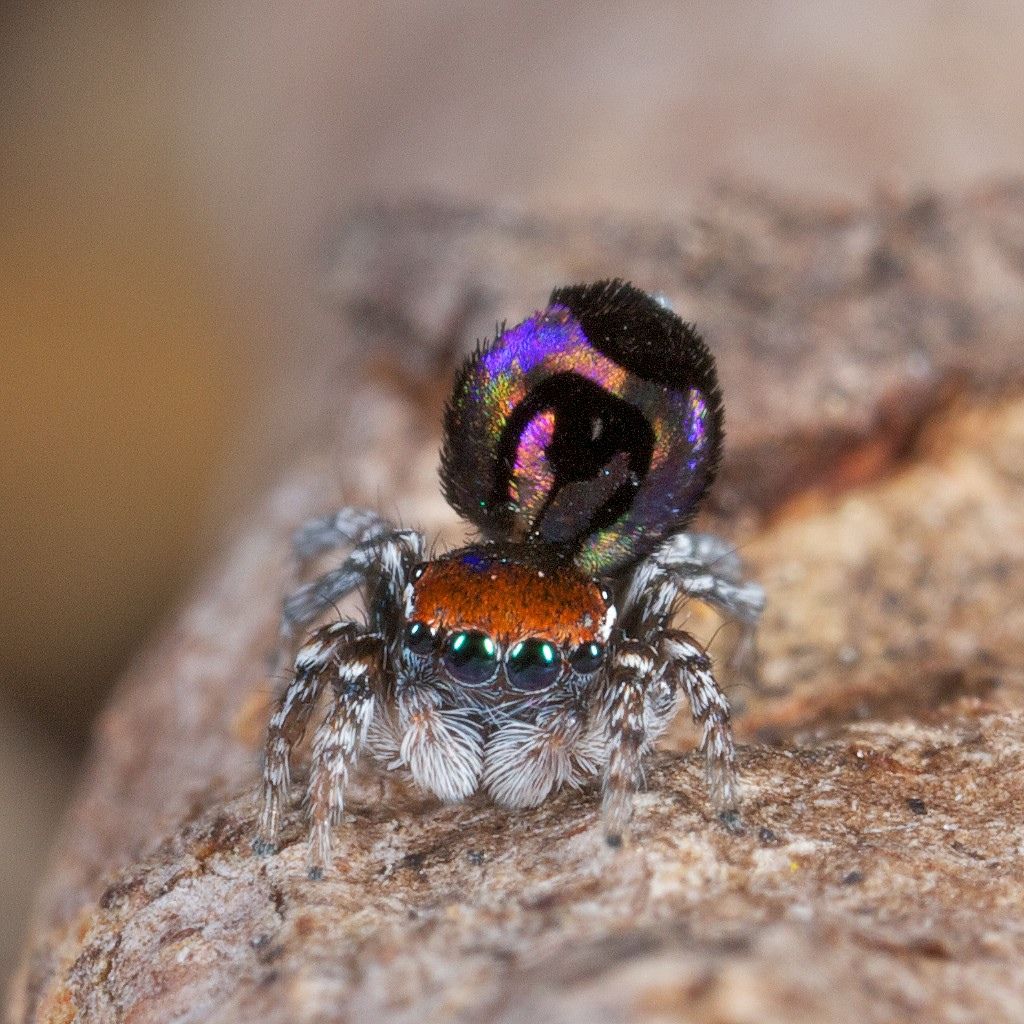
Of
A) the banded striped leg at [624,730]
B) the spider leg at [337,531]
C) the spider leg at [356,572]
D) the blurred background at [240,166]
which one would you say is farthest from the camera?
the blurred background at [240,166]

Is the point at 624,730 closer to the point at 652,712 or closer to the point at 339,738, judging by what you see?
the point at 652,712

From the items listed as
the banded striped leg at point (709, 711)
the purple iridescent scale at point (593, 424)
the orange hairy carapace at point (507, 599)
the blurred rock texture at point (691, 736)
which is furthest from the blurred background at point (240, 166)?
the banded striped leg at point (709, 711)

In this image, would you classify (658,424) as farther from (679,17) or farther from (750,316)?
(679,17)

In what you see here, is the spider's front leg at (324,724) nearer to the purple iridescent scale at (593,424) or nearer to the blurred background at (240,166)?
the purple iridescent scale at (593,424)

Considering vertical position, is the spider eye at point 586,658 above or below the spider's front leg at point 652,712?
above

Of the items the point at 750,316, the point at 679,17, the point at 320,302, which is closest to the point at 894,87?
the point at 679,17

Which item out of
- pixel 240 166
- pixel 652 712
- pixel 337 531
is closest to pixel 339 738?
pixel 652 712

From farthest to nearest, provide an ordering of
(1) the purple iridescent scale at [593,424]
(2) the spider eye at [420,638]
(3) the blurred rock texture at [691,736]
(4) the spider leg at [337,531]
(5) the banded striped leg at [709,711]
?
1. (4) the spider leg at [337,531]
2. (1) the purple iridescent scale at [593,424]
3. (2) the spider eye at [420,638]
4. (5) the banded striped leg at [709,711]
5. (3) the blurred rock texture at [691,736]
